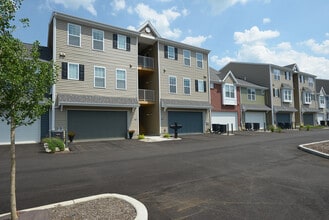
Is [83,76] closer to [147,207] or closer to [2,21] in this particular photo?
[2,21]

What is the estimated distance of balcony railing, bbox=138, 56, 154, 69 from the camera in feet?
70.5

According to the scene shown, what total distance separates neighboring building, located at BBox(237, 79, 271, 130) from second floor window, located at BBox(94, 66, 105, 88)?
19007 mm

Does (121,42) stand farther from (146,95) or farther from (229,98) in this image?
(229,98)

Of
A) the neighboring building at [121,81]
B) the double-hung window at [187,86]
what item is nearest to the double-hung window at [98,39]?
the neighboring building at [121,81]

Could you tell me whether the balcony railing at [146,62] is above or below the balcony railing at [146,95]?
above

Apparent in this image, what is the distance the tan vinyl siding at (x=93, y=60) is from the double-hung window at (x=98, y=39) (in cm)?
27

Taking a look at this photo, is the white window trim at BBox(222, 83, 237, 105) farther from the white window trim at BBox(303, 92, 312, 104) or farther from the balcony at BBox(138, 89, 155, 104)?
the white window trim at BBox(303, 92, 312, 104)

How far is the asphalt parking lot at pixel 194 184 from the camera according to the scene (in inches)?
173

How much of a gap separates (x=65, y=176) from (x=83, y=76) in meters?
11.7

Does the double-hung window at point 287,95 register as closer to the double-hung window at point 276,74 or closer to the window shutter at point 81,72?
the double-hung window at point 276,74

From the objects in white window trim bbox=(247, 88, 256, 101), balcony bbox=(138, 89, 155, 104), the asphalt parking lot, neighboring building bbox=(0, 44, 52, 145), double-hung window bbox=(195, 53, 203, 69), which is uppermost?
double-hung window bbox=(195, 53, 203, 69)

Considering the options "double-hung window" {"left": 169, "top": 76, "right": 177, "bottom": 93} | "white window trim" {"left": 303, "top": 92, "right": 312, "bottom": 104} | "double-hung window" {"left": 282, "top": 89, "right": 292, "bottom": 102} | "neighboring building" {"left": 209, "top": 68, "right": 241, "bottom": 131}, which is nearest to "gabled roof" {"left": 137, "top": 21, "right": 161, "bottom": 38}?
"double-hung window" {"left": 169, "top": 76, "right": 177, "bottom": 93}

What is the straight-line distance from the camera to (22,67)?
3.85 m

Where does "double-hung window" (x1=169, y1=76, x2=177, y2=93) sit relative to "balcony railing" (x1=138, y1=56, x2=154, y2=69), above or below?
below
